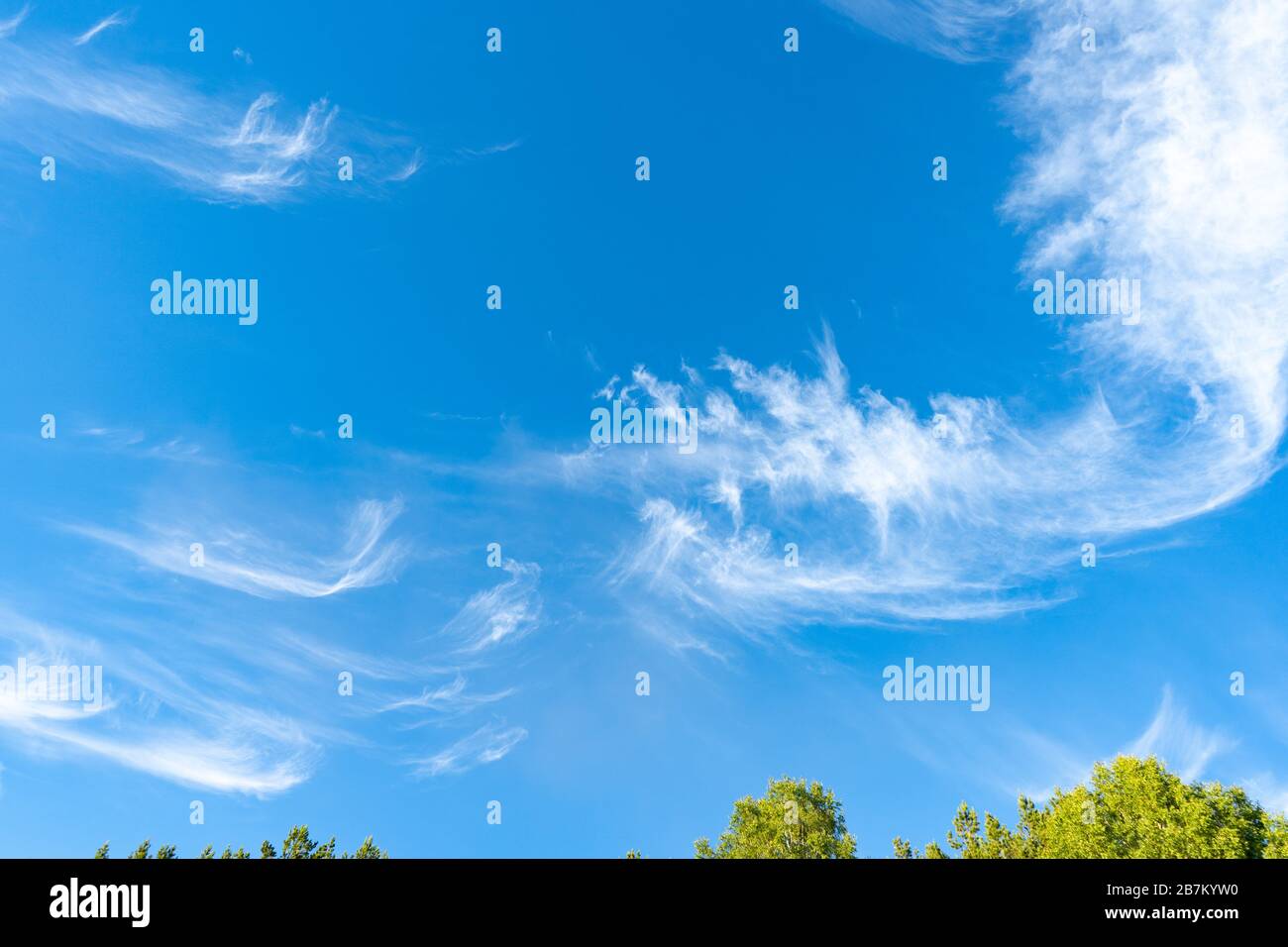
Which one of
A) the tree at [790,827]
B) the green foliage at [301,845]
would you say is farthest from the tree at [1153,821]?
the green foliage at [301,845]

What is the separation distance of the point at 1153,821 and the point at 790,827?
81.1 ft

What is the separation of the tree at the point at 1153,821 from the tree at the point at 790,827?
29.3 ft

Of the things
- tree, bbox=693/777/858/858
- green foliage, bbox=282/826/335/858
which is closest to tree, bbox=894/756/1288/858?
tree, bbox=693/777/858/858

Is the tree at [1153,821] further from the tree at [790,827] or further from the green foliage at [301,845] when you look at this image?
the green foliage at [301,845]

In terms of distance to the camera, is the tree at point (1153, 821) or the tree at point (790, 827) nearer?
the tree at point (1153, 821)

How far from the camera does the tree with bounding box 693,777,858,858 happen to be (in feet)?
170

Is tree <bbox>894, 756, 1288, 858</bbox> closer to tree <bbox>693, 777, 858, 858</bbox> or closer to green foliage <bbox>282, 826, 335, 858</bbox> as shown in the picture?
tree <bbox>693, 777, 858, 858</bbox>

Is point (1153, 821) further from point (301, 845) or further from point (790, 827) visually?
point (301, 845)

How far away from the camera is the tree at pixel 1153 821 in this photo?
140ft
